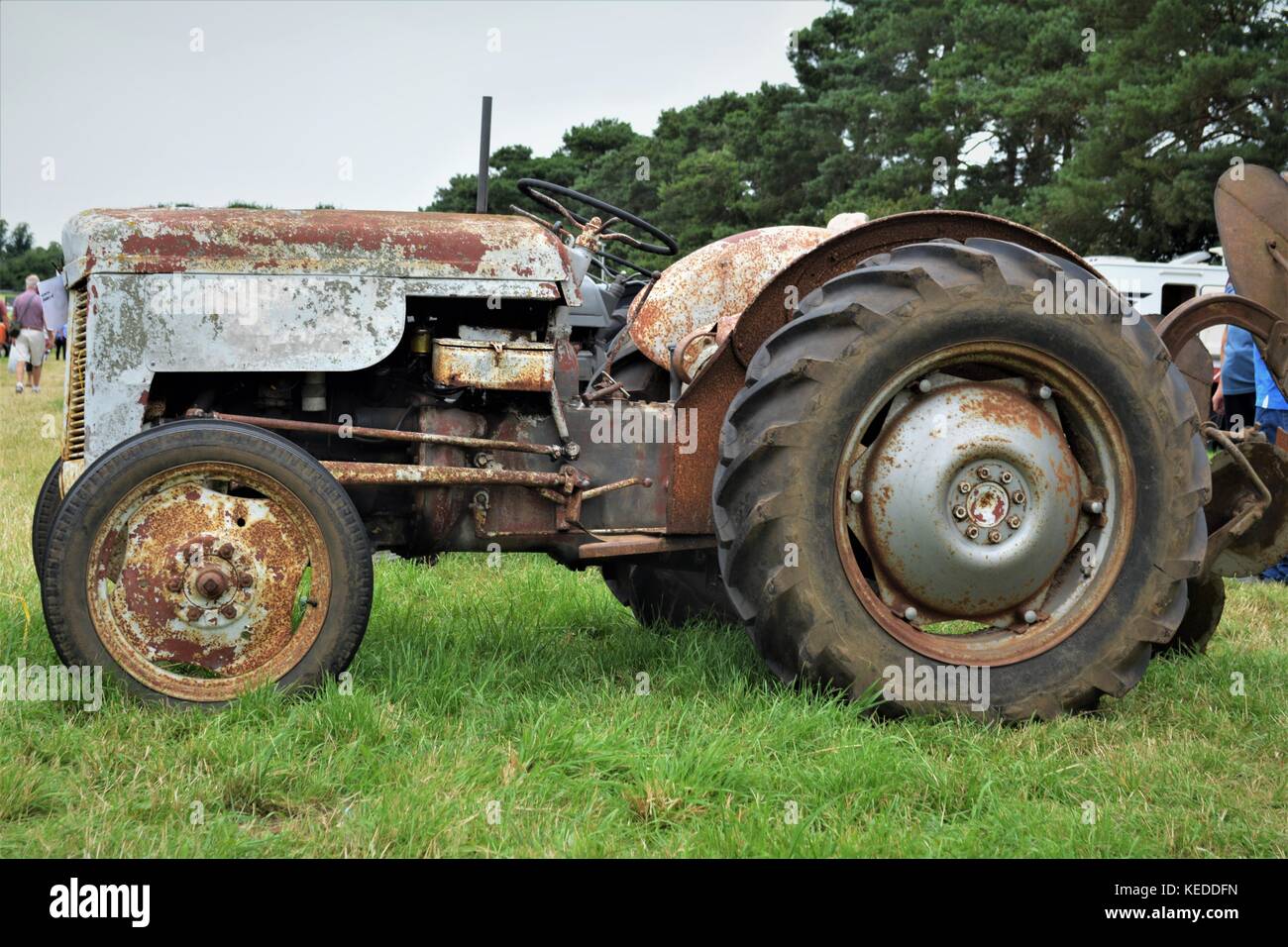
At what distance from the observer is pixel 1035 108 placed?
22531 mm

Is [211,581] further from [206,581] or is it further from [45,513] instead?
[45,513]

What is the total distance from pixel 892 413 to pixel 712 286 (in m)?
1.18

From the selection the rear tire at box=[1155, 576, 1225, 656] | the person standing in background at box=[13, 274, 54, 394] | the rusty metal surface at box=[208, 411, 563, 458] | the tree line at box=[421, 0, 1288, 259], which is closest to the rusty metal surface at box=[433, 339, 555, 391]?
the rusty metal surface at box=[208, 411, 563, 458]

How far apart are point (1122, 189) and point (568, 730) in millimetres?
19307

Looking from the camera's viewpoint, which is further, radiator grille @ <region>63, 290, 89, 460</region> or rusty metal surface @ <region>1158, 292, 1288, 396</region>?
rusty metal surface @ <region>1158, 292, 1288, 396</region>

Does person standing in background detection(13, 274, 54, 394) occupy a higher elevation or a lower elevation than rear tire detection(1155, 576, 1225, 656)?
higher

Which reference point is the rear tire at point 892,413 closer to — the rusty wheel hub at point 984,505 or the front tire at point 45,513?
the rusty wheel hub at point 984,505

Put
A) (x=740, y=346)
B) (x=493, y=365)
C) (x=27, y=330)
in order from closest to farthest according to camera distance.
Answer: (x=493, y=365) < (x=740, y=346) < (x=27, y=330)

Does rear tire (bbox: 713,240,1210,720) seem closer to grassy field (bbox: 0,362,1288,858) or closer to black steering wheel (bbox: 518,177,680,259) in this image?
grassy field (bbox: 0,362,1288,858)

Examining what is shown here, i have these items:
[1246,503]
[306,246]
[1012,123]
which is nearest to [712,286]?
[306,246]

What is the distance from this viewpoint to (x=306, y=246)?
3512mm

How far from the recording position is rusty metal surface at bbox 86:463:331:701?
3.21 metres

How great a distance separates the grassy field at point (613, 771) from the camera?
264cm

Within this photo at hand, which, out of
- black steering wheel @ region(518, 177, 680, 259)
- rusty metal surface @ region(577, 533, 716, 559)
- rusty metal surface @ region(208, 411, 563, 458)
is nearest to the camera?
rusty metal surface @ region(208, 411, 563, 458)
